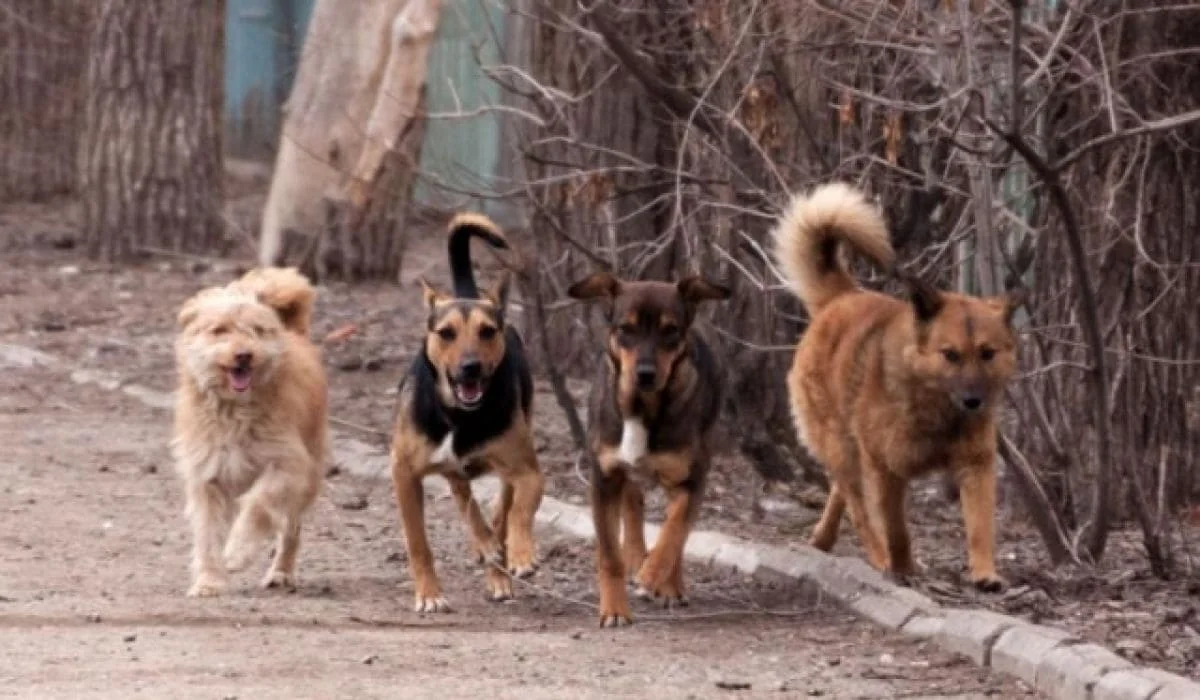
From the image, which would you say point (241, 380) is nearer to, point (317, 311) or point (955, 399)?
point (955, 399)

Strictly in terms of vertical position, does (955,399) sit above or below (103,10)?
below

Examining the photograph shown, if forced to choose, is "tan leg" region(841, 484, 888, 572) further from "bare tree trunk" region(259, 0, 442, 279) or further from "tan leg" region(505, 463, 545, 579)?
"bare tree trunk" region(259, 0, 442, 279)

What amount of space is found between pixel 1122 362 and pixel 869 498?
1.44 m

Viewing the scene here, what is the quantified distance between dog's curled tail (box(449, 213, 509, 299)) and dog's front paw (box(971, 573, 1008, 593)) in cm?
228

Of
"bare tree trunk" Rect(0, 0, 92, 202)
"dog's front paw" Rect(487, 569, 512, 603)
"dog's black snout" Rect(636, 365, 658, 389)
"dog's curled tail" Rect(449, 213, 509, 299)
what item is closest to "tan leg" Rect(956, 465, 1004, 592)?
"dog's black snout" Rect(636, 365, 658, 389)

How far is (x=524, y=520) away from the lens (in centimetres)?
959

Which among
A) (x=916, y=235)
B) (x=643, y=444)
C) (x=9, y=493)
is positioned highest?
(x=916, y=235)

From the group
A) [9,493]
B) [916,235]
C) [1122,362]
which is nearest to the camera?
[1122,362]

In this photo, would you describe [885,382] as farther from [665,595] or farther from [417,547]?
[417,547]

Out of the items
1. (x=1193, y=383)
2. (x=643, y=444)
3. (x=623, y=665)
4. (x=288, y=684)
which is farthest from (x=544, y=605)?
(x=1193, y=383)

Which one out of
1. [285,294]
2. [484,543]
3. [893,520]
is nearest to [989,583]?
[893,520]

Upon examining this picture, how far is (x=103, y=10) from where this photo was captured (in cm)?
2078

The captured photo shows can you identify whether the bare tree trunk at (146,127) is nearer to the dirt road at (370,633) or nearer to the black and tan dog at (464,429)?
the dirt road at (370,633)

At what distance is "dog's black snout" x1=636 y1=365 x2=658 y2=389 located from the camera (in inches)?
352
